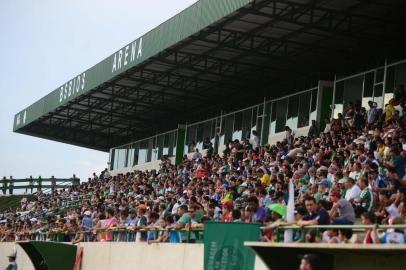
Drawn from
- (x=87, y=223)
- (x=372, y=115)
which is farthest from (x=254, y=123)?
(x=372, y=115)

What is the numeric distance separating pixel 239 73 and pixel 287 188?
1638cm

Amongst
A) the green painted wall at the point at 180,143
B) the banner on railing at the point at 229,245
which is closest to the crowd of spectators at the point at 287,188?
the banner on railing at the point at 229,245

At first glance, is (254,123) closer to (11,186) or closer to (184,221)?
(184,221)

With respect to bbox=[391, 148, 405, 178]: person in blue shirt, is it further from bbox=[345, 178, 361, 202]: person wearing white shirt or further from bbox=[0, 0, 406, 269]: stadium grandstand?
bbox=[345, 178, 361, 202]: person wearing white shirt

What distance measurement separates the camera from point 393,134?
68.6 ft

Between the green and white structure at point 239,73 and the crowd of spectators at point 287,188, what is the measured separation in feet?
7.50

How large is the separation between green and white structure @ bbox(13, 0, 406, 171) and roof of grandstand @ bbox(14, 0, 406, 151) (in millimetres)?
43

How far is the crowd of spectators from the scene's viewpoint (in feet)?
45.8

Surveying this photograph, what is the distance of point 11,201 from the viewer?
59656mm

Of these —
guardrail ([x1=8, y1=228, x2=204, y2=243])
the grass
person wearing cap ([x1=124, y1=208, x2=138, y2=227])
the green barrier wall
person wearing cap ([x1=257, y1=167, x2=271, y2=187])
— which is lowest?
the green barrier wall

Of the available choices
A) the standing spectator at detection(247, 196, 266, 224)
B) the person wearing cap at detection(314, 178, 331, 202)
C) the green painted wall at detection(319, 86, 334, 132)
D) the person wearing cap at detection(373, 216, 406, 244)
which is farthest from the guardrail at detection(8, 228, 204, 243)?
the green painted wall at detection(319, 86, 334, 132)

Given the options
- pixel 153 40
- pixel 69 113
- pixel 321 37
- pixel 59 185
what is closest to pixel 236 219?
pixel 321 37

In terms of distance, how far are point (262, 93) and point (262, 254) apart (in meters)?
25.6

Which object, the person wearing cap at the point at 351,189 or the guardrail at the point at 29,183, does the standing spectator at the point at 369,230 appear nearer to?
the person wearing cap at the point at 351,189
